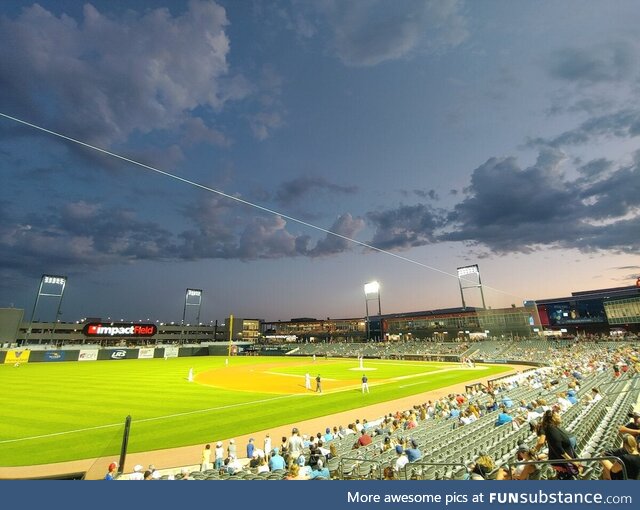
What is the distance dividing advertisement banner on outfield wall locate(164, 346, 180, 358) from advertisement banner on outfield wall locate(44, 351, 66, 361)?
19194 mm

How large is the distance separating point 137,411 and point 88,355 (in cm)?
5554

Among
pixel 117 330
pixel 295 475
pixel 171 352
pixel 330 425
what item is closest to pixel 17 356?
pixel 171 352

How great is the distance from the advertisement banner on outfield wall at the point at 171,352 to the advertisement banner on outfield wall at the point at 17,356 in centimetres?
2466

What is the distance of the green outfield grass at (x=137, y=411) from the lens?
14719 millimetres

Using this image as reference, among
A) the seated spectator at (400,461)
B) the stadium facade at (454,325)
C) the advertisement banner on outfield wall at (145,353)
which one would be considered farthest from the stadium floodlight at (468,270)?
the seated spectator at (400,461)

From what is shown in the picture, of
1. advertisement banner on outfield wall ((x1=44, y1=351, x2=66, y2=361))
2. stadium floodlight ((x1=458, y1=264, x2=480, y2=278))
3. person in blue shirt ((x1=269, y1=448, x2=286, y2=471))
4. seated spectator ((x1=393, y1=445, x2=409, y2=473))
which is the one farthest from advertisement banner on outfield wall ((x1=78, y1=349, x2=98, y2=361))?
stadium floodlight ((x1=458, y1=264, x2=480, y2=278))

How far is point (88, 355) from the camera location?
64312mm

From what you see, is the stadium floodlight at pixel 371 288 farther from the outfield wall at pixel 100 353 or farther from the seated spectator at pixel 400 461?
the seated spectator at pixel 400 461

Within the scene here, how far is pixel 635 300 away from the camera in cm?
6525

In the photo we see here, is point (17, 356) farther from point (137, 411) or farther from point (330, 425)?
point (330, 425)

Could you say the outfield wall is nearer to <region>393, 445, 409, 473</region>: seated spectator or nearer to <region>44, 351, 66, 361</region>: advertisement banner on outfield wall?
<region>44, 351, 66, 361</region>: advertisement banner on outfield wall
